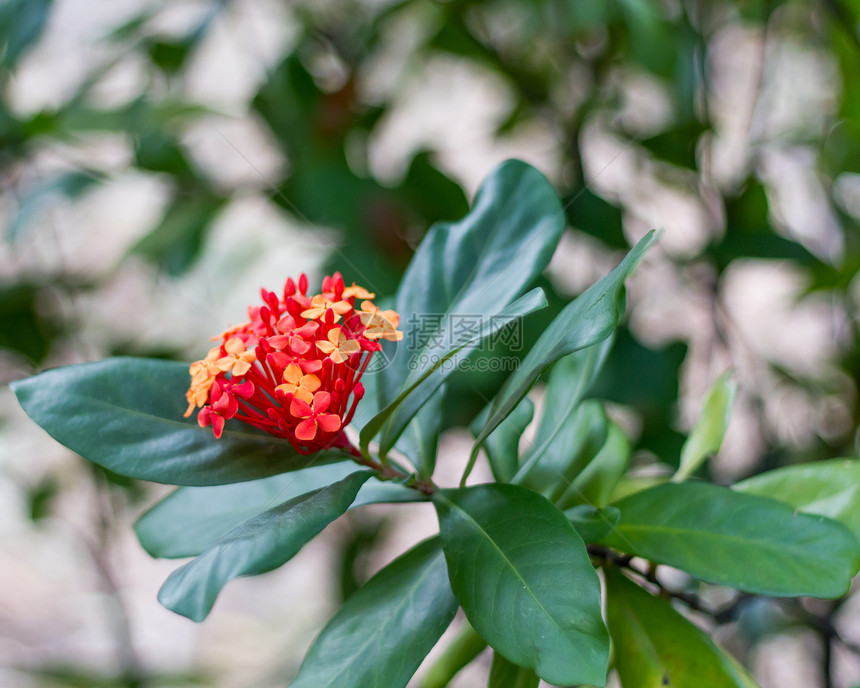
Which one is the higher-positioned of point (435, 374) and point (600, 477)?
point (435, 374)

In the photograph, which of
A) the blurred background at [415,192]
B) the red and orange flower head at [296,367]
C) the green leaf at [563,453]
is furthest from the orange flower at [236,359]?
the blurred background at [415,192]

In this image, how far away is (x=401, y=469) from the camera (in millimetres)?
459

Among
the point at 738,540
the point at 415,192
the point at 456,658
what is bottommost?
the point at 456,658

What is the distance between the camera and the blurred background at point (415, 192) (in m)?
0.94

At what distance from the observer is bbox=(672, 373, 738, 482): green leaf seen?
1.53 feet

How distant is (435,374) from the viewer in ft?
1.26

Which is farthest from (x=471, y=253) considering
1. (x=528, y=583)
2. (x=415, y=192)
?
(x=415, y=192)

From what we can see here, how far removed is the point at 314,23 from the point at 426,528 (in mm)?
1264

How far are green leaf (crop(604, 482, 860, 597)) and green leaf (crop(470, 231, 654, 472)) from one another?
137mm

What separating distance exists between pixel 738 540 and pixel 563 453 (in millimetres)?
128

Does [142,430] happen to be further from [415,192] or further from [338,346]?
[415,192]

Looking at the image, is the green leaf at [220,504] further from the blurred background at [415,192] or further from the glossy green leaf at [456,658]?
the blurred background at [415,192]

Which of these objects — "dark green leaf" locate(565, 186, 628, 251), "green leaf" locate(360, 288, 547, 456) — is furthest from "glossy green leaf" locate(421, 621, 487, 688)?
"dark green leaf" locate(565, 186, 628, 251)

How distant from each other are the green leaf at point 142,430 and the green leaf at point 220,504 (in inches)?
1.8
